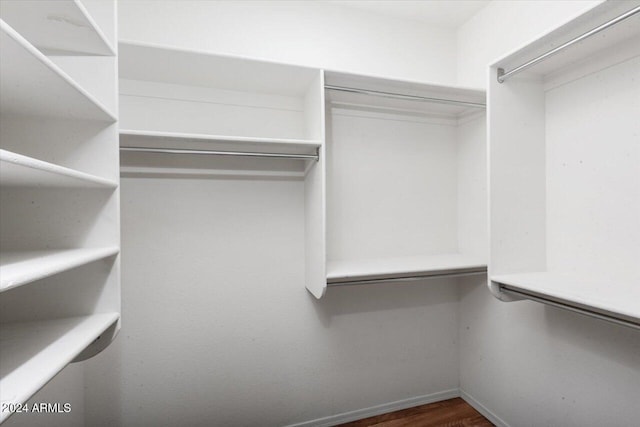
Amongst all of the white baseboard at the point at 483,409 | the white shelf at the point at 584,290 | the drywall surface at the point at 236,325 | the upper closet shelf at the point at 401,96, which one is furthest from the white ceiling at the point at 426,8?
the white baseboard at the point at 483,409

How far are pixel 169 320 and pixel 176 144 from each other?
3.06ft

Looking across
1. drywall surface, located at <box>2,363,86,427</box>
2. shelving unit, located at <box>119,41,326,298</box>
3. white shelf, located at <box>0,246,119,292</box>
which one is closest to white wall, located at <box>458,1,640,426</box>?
shelving unit, located at <box>119,41,326,298</box>

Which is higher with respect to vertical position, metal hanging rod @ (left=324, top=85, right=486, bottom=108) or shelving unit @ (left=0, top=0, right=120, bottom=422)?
metal hanging rod @ (left=324, top=85, right=486, bottom=108)

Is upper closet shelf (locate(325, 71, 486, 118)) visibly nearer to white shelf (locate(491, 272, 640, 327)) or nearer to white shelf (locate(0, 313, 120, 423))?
white shelf (locate(491, 272, 640, 327))

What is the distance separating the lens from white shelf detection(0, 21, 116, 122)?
A: 607 mm

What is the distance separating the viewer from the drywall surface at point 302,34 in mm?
1553

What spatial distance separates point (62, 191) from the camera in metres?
1.03

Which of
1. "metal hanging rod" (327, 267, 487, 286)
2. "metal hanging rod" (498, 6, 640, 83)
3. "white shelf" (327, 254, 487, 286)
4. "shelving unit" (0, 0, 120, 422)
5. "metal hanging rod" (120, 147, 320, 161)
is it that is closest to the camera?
"shelving unit" (0, 0, 120, 422)

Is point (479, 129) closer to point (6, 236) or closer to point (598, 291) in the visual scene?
point (598, 291)

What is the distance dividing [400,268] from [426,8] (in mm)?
1639

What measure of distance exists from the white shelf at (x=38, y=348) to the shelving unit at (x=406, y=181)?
1153 mm

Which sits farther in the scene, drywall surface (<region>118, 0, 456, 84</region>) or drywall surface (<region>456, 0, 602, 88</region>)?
drywall surface (<region>118, 0, 456, 84</region>)

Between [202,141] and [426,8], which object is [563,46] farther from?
[202,141]

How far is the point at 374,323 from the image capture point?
1914mm
